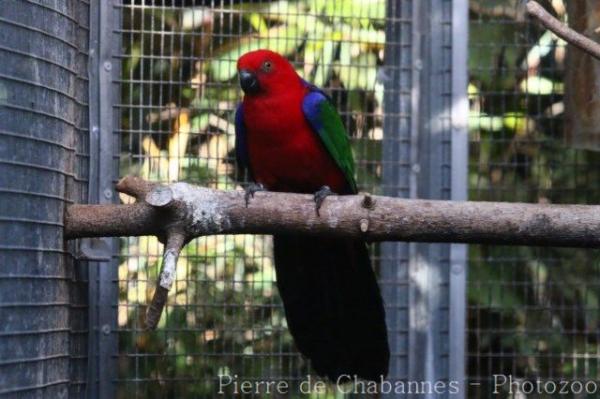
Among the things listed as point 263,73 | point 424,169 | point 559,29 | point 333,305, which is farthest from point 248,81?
point 559,29

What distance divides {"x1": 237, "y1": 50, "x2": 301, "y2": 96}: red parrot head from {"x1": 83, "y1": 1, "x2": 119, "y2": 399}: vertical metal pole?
17.9 inches

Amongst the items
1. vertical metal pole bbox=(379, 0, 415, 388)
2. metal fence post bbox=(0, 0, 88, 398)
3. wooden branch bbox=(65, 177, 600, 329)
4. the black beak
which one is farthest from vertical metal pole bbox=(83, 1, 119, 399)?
vertical metal pole bbox=(379, 0, 415, 388)

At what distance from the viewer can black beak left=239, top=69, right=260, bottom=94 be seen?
155 inches

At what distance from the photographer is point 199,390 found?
13.7 ft

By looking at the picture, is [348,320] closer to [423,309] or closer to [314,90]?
[423,309]

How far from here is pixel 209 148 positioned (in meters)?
4.33

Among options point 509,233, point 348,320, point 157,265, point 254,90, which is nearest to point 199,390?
point 157,265

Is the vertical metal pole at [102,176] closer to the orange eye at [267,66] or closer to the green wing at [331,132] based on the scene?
the orange eye at [267,66]

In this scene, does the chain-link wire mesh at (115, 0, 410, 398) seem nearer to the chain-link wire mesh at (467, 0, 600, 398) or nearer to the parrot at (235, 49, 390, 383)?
the parrot at (235, 49, 390, 383)

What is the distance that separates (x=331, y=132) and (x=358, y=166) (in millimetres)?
369

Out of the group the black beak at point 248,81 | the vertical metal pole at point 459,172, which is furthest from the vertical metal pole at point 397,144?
the black beak at point 248,81

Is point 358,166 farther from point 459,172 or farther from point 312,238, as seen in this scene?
point 312,238

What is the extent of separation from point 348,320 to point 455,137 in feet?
2.74

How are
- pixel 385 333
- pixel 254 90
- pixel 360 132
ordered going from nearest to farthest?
pixel 385 333 < pixel 254 90 < pixel 360 132
